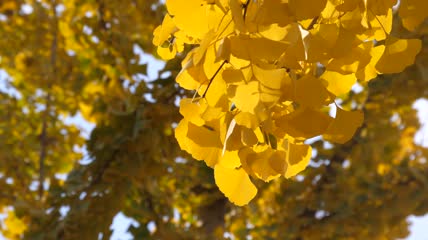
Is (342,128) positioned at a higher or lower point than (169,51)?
lower

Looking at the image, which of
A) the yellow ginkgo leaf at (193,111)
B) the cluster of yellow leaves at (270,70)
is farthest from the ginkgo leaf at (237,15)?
the yellow ginkgo leaf at (193,111)

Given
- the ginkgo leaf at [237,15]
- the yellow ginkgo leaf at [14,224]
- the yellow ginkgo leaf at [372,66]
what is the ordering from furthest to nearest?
the yellow ginkgo leaf at [14,224] → the yellow ginkgo leaf at [372,66] → the ginkgo leaf at [237,15]

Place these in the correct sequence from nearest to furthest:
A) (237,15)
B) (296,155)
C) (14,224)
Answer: (237,15) → (296,155) → (14,224)

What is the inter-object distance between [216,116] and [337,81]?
0.14 metres

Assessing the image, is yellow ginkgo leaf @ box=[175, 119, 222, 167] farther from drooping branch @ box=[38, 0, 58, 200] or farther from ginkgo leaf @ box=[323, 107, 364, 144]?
drooping branch @ box=[38, 0, 58, 200]

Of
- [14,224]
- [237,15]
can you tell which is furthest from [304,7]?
[14,224]

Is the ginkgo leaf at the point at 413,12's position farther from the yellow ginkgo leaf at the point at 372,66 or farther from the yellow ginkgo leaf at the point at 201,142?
the yellow ginkgo leaf at the point at 201,142

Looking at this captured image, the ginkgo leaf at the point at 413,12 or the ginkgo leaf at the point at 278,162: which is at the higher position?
the ginkgo leaf at the point at 413,12

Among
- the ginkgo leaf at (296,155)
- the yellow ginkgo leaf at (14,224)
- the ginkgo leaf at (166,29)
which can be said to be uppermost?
the yellow ginkgo leaf at (14,224)

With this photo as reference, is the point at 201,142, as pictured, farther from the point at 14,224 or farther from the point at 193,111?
the point at 14,224

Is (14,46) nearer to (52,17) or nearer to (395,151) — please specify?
(52,17)

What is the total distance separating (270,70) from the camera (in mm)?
536

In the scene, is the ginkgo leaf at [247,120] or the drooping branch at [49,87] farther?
the drooping branch at [49,87]

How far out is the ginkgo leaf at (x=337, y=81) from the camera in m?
0.63
